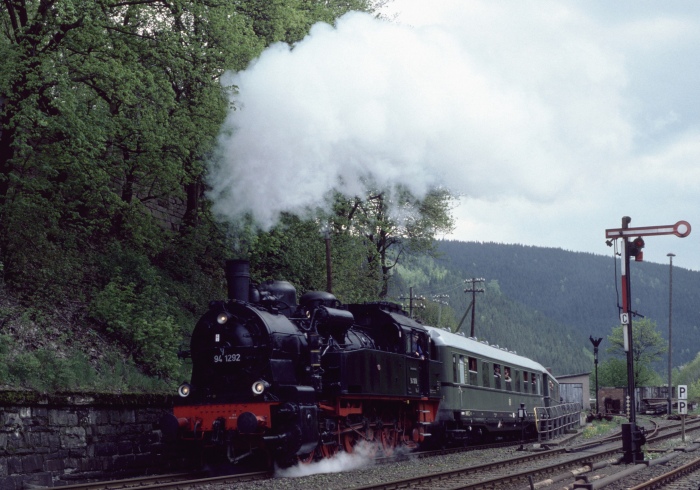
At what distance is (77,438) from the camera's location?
1479 cm

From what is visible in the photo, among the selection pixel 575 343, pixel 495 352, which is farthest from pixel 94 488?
pixel 575 343

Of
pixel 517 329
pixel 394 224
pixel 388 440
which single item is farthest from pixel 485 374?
pixel 517 329

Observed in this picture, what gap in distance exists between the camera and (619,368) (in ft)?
321

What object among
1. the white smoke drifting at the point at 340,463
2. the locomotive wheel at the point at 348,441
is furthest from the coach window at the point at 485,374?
the locomotive wheel at the point at 348,441

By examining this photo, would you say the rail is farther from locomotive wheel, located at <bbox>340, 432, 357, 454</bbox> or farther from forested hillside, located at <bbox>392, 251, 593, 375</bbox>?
forested hillside, located at <bbox>392, 251, 593, 375</bbox>

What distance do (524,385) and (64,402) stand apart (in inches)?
753

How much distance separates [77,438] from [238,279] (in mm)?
4039

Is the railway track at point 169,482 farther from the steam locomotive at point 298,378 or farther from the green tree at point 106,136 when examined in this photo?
the green tree at point 106,136

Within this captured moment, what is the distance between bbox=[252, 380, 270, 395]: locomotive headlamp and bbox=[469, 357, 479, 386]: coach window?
33.3 feet

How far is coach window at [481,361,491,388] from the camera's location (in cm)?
2447

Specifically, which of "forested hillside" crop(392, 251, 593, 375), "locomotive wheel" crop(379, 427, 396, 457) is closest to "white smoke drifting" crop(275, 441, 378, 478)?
"locomotive wheel" crop(379, 427, 396, 457)

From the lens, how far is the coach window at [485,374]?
24469 mm

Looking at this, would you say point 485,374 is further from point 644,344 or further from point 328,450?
point 644,344

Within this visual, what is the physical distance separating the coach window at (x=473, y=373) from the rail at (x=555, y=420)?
473 centimetres
